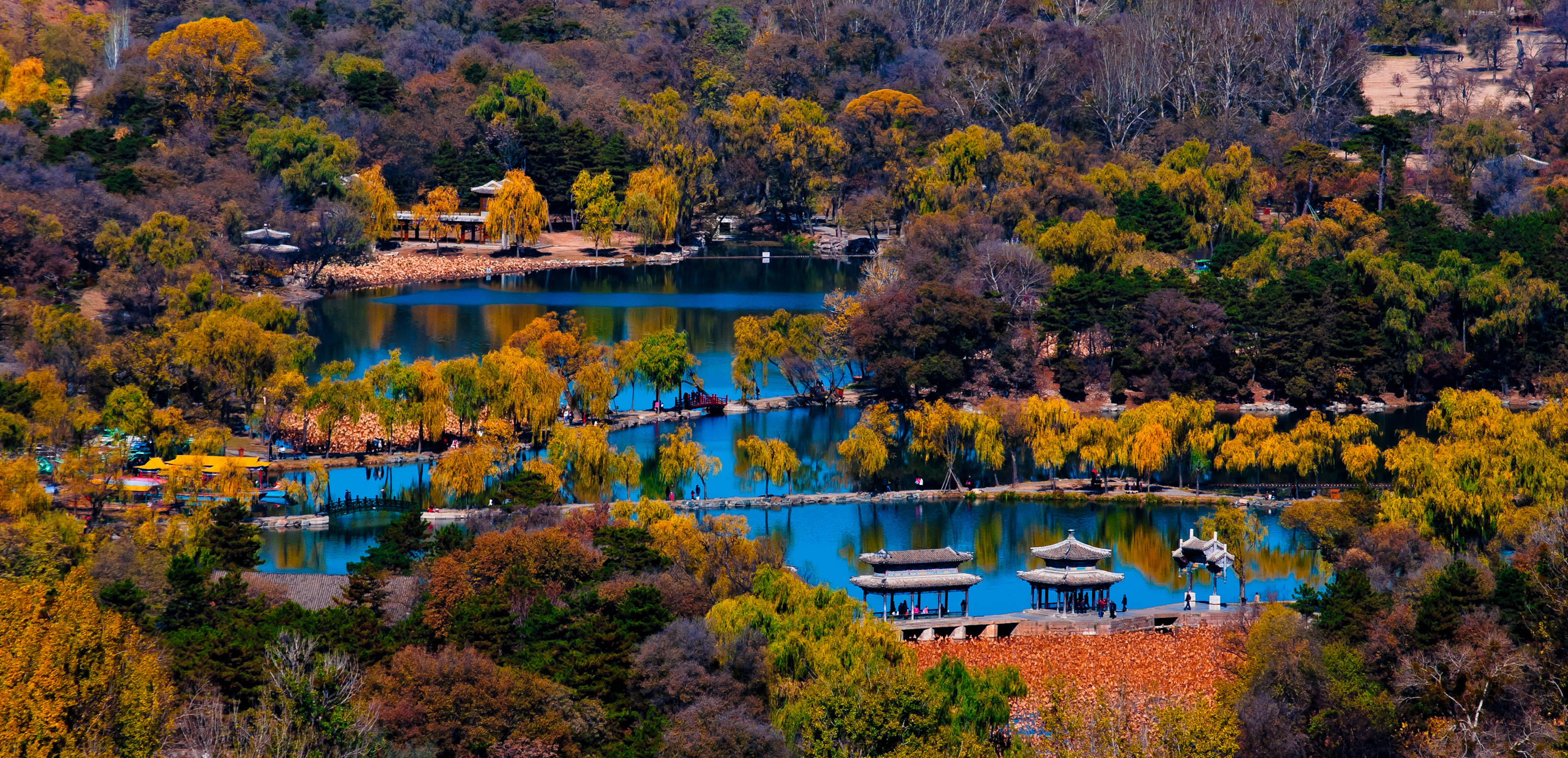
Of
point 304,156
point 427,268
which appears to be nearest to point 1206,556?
point 427,268

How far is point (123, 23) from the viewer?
121 metres

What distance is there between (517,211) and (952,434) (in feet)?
144

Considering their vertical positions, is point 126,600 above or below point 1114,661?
above

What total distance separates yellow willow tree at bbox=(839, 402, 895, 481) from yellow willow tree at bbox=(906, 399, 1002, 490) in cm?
98

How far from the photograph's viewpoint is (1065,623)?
43.4 metres

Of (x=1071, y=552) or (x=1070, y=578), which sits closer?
(x=1070, y=578)

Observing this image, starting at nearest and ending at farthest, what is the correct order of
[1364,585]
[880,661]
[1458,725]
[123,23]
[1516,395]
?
[1458,725] → [880,661] → [1364,585] → [1516,395] → [123,23]

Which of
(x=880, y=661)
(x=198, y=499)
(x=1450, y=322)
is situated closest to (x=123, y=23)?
(x=198, y=499)

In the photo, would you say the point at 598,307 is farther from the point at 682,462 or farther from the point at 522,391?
the point at 682,462

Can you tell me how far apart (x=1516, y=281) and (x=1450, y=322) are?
10.8ft

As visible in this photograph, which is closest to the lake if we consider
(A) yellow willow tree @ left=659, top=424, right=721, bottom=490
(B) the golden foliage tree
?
(A) yellow willow tree @ left=659, top=424, right=721, bottom=490

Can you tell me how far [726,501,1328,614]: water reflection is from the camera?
47.7 meters

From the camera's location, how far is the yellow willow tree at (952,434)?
5653cm

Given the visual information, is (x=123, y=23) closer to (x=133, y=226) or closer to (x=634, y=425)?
(x=133, y=226)
